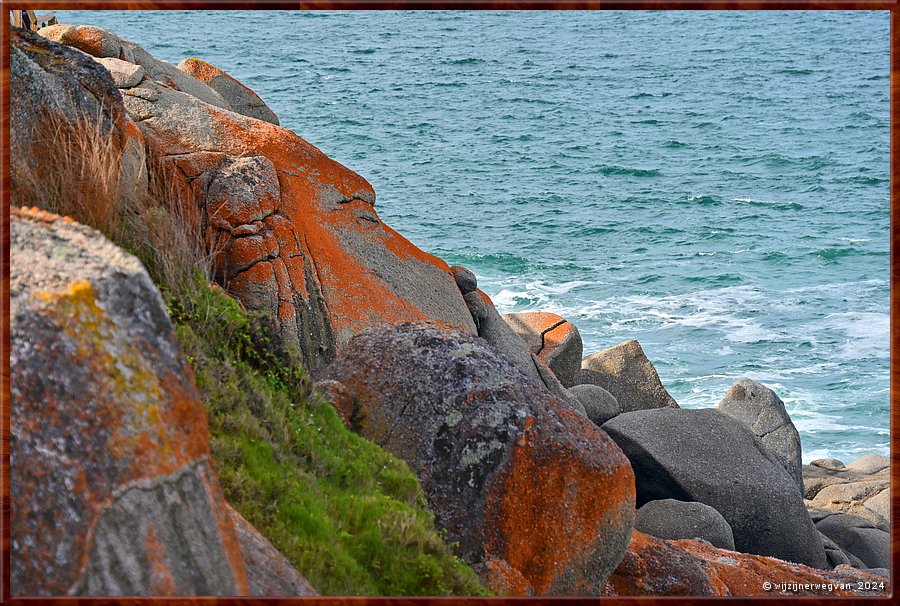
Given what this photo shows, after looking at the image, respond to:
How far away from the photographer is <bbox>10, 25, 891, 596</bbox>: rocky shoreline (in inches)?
157

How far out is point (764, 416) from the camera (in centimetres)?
1686

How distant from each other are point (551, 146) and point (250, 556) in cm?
3779

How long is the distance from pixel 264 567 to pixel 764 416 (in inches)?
544

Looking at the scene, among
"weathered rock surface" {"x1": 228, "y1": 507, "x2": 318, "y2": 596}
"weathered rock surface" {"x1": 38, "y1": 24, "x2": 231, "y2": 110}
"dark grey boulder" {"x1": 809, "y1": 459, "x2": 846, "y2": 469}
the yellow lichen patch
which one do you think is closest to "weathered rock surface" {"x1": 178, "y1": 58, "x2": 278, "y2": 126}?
"weathered rock surface" {"x1": 38, "y1": 24, "x2": 231, "y2": 110}

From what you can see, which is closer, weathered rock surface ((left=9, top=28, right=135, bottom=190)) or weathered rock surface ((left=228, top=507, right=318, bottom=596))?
weathered rock surface ((left=228, top=507, right=318, bottom=596))

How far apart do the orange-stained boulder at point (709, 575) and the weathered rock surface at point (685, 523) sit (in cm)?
100

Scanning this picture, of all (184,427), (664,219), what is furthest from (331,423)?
(664,219)

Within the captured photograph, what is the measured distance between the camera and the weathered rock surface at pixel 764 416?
16328 mm

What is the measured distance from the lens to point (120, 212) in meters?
7.43

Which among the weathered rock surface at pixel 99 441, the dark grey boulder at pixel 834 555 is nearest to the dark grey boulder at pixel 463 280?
the dark grey boulder at pixel 834 555

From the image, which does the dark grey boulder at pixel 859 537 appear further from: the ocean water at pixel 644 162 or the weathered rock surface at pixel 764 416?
the ocean water at pixel 644 162

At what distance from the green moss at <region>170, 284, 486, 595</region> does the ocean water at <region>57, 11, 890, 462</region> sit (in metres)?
16.0

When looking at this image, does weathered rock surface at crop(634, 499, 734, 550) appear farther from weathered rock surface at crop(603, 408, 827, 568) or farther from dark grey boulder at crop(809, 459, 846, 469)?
dark grey boulder at crop(809, 459, 846, 469)

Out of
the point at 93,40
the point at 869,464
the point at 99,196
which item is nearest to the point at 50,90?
the point at 99,196
